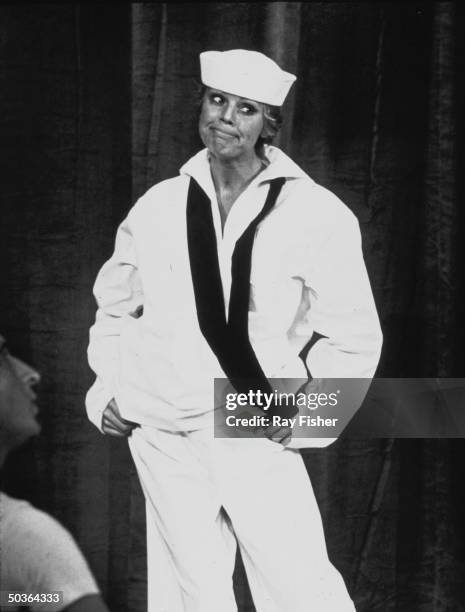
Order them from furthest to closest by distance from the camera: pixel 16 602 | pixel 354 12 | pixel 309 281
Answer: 1. pixel 354 12
2. pixel 309 281
3. pixel 16 602

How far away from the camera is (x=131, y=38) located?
7.19 ft

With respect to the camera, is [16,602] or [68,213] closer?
[16,602]

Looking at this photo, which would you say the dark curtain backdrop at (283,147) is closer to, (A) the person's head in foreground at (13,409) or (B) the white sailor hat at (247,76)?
(B) the white sailor hat at (247,76)

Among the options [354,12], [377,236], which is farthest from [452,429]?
[354,12]

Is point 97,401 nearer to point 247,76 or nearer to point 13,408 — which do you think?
point 13,408

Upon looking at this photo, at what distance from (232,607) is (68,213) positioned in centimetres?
82

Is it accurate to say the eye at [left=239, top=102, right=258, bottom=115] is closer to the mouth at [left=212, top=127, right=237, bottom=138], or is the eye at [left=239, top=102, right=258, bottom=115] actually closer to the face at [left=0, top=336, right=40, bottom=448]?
the mouth at [left=212, top=127, right=237, bottom=138]

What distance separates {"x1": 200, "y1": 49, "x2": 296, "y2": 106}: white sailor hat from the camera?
194 centimetres

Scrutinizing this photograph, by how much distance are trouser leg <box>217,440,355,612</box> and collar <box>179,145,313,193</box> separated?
464mm

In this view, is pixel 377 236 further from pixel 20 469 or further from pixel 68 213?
pixel 20 469

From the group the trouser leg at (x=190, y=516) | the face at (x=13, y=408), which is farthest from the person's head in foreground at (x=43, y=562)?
the trouser leg at (x=190, y=516)

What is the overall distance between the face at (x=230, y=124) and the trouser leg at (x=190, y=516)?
0.51 m

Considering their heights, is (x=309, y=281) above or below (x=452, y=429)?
above

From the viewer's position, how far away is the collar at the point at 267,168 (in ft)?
6.45
